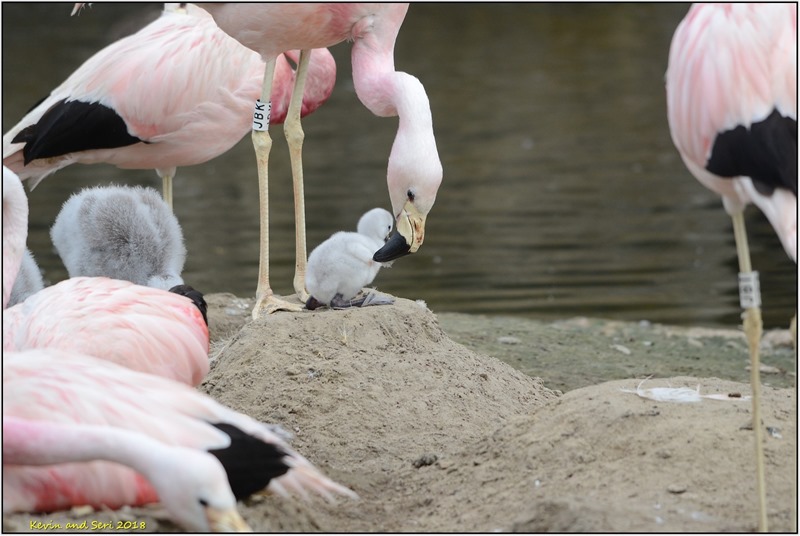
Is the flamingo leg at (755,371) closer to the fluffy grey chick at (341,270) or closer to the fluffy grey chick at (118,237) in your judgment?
the fluffy grey chick at (341,270)

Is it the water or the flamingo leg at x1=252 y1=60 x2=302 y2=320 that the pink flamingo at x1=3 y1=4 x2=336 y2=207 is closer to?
the flamingo leg at x1=252 y1=60 x2=302 y2=320

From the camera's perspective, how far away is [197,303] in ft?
14.7

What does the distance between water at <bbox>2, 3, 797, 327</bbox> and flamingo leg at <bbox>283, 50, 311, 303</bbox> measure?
7.54ft

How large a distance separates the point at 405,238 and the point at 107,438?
81.9 inches

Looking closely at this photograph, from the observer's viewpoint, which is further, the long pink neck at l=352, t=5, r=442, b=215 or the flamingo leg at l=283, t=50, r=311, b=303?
the flamingo leg at l=283, t=50, r=311, b=303

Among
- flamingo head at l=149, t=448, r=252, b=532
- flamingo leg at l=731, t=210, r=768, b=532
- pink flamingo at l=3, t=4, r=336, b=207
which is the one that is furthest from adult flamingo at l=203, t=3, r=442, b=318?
flamingo head at l=149, t=448, r=252, b=532

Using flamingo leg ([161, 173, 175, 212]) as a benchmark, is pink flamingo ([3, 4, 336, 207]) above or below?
above

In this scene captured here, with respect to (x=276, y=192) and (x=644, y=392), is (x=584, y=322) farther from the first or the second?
(x=276, y=192)

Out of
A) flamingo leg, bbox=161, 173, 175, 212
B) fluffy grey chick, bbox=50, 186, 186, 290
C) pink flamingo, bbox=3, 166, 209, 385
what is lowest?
flamingo leg, bbox=161, 173, 175, 212

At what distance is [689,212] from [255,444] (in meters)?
7.51

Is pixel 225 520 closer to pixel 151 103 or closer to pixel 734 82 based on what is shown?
pixel 734 82

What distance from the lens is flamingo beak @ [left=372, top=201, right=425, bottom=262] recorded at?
15.9ft

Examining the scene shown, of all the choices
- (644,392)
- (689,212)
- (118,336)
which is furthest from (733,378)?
(689,212)

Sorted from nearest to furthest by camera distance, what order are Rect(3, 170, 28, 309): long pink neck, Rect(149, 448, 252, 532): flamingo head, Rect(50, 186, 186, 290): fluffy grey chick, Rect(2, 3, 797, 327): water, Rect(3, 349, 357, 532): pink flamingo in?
Rect(149, 448, 252, 532): flamingo head, Rect(3, 349, 357, 532): pink flamingo, Rect(3, 170, 28, 309): long pink neck, Rect(50, 186, 186, 290): fluffy grey chick, Rect(2, 3, 797, 327): water
